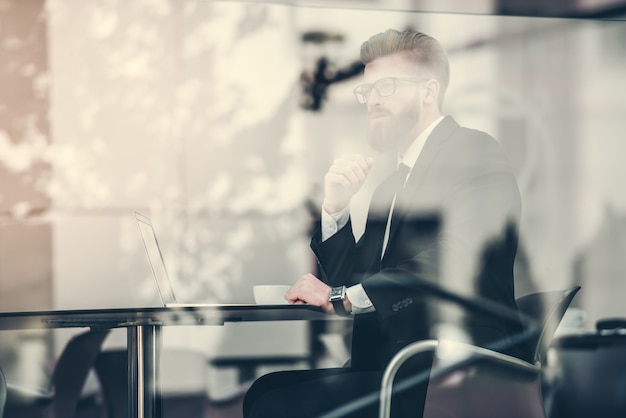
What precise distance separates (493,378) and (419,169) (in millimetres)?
812

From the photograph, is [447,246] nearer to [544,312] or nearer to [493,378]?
[544,312]

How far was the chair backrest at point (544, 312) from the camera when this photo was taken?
6.52 ft

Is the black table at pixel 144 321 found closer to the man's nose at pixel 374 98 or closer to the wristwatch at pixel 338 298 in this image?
the wristwatch at pixel 338 298

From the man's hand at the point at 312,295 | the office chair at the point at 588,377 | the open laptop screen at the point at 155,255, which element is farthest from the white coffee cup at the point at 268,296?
the office chair at the point at 588,377

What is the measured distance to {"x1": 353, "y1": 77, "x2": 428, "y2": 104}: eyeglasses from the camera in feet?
7.39

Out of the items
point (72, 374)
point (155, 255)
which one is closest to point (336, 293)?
point (155, 255)

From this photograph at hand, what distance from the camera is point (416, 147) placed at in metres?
2.21

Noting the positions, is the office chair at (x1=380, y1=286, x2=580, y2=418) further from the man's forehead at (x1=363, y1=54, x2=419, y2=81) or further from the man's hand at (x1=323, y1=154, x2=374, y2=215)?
the man's forehead at (x1=363, y1=54, x2=419, y2=81)

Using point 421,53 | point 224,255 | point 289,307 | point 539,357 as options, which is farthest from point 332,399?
point 224,255

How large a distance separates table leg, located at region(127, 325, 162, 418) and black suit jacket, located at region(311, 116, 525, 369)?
54cm

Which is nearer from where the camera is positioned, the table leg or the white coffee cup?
the table leg

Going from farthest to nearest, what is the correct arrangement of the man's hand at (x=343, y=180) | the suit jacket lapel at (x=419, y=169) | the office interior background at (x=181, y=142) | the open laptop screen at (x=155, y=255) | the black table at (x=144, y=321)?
the office interior background at (x=181, y=142) → the open laptop screen at (x=155, y=255) → the man's hand at (x=343, y=180) → the suit jacket lapel at (x=419, y=169) → the black table at (x=144, y=321)

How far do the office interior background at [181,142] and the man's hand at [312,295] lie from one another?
1877mm

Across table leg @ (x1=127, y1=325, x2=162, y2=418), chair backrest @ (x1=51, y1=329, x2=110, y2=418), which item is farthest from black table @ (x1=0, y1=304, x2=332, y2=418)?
chair backrest @ (x1=51, y1=329, x2=110, y2=418)
